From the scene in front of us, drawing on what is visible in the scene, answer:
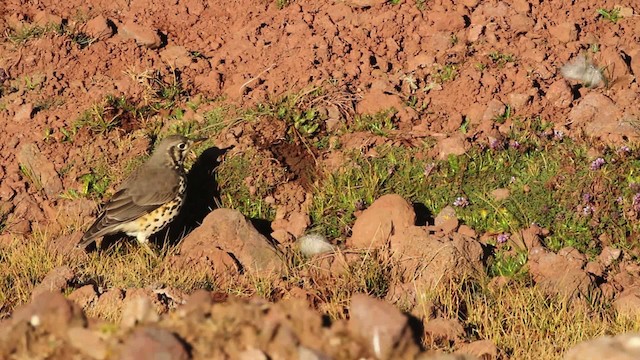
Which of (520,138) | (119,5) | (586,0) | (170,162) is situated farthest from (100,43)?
(586,0)

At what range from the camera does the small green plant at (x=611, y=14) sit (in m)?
9.99

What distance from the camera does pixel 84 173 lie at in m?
9.12

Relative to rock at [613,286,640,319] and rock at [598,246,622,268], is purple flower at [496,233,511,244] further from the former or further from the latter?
rock at [613,286,640,319]

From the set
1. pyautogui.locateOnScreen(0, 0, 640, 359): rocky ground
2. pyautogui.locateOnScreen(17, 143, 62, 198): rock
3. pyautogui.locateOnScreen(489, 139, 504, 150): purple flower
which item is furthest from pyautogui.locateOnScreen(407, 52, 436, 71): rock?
pyautogui.locateOnScreen(17, 143, 62, 198): rock

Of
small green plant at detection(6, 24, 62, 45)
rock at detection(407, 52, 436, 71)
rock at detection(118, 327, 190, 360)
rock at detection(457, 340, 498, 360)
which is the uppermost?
rock at detection(118, 327, 190, 360)

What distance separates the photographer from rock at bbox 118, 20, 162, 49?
10.1m

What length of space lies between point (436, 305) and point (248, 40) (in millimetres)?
4177

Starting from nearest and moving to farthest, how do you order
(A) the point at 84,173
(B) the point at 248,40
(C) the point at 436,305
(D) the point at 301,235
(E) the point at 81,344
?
(E) the point at 81,344 < (C) the point at 436,305 < (D) the point at 301,235 < (A) the point at 84,173 < (B) the point at 248,40

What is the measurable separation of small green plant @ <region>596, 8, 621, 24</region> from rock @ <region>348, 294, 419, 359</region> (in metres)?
6.31

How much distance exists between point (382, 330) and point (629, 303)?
324 centimetres

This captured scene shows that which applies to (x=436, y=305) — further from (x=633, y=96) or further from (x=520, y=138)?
(x=633, y=96)

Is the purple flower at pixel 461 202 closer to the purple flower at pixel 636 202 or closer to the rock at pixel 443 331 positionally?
the purple flower at pixel 636 202

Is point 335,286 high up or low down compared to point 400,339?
down

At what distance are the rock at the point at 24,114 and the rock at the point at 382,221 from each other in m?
3.47
